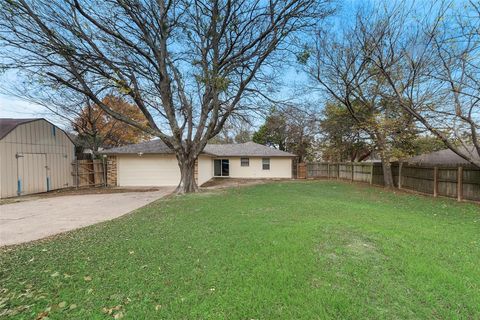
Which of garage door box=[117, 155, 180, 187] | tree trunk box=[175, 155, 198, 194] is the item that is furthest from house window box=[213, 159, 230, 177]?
tree trunk box=[175, 155, 198, 194]

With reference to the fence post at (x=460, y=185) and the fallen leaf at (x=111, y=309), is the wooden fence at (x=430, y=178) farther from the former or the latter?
the fallen leaf at (x=111, y=309)

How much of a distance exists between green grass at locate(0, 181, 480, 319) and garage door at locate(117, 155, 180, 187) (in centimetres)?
1048

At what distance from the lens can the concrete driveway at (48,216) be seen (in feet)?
18.2

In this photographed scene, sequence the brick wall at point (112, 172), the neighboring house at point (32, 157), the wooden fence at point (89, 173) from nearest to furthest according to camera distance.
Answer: the neighboring house at point (32, 157) < the wooden fence at point (89, 173) < the brick wall at point (112, 172)

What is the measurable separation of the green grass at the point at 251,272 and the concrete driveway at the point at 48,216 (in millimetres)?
1108

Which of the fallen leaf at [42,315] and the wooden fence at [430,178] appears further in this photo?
the wooden fence at [430,178]

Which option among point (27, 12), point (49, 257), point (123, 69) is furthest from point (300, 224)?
point (27, 12)

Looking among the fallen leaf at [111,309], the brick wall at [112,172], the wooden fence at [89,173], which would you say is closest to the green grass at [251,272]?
the fallen leaf at [111,309]

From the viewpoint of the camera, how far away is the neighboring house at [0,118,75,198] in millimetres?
11023

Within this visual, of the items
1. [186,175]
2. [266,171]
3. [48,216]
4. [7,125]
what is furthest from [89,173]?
[266,171]

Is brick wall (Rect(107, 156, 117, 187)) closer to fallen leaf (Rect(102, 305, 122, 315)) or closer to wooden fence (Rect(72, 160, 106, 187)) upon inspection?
wooden fence (Rect(72, 160, 106, 187))

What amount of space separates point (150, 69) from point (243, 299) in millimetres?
11207

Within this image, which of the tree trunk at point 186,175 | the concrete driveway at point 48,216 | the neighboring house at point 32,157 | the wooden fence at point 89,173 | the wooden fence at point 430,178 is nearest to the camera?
the concrete driveway at point 48,216

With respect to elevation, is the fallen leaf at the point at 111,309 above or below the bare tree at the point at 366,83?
below
